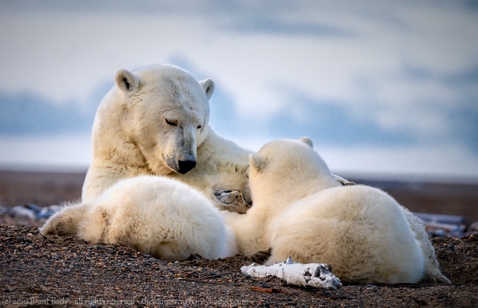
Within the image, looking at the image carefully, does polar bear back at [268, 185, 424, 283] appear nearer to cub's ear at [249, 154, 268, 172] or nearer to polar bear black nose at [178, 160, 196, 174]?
cub's ear at [249, 154, 268, 172]

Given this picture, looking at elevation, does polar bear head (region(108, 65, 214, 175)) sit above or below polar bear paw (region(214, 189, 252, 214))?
above

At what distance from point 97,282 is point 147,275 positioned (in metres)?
0.40

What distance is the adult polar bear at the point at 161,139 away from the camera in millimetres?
6879

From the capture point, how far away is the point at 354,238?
5.39 metres

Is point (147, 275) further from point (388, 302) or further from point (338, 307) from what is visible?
point (388, 302)

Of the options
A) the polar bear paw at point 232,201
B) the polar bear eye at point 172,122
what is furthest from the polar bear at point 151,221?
the polar bear paw at point 232,201

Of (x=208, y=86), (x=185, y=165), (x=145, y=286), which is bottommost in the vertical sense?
(x=145, y=286)

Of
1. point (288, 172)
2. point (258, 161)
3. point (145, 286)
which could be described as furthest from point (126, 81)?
point (145, 286)

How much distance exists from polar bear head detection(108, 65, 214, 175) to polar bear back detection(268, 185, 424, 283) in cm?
157

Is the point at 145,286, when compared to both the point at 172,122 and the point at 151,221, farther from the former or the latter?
the point at 172,122

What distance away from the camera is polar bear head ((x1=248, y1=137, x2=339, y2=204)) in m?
6.56

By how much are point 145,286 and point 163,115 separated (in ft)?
8.23

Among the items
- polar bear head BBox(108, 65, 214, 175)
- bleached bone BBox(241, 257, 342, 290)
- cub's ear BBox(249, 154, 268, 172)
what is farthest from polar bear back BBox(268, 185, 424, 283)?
polar bear head BBox(108, 65, 214, 175)

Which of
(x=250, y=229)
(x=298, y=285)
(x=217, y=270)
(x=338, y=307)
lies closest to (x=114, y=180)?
(x=250, y=229)
